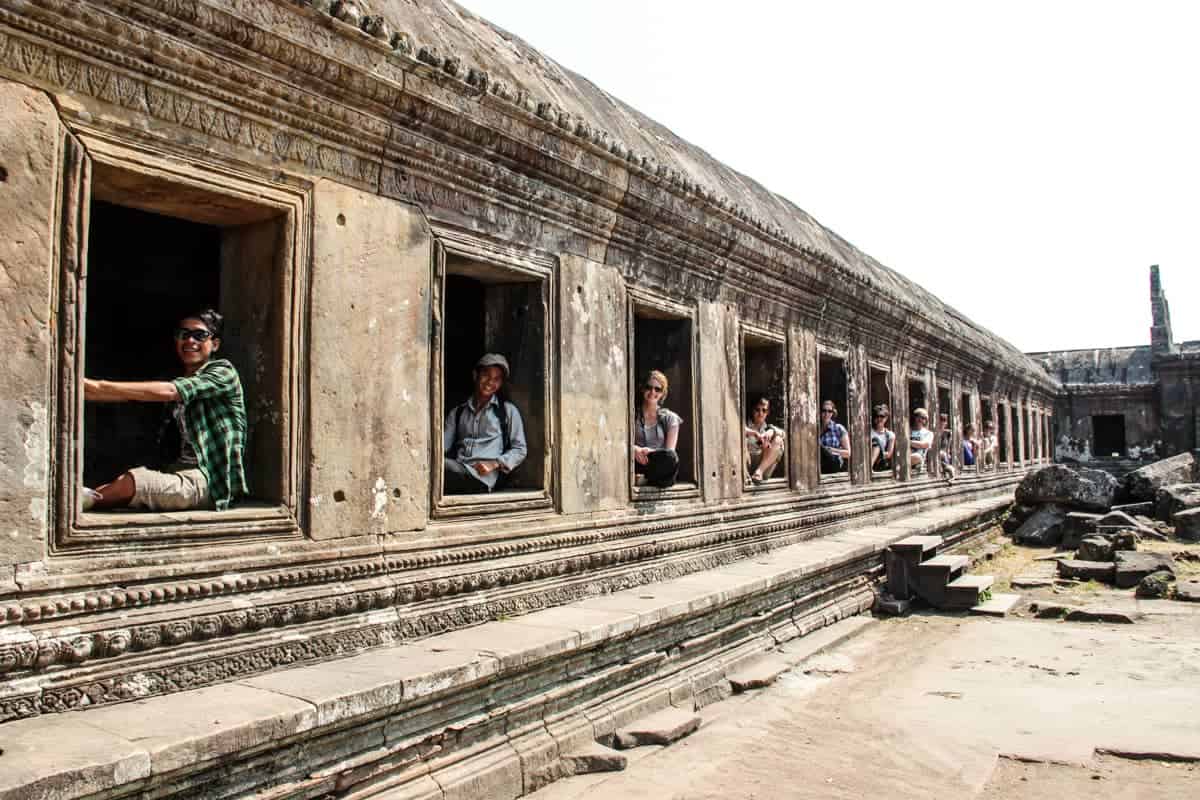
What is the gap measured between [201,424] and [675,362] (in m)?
3.96

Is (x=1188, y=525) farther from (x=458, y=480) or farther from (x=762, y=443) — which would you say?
(x=458, y=480)

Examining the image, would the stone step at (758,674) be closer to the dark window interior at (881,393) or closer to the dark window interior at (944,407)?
the dark window interior at (881,393)

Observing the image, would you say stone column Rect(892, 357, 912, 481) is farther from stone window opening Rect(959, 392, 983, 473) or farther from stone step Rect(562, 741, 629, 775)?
stone step Rect(562, 741, 629, 775)

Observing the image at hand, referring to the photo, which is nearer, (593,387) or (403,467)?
(403,467)

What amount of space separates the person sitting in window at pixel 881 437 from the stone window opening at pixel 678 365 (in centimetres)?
472

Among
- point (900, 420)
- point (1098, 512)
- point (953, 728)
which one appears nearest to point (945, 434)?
point (1098, 512)

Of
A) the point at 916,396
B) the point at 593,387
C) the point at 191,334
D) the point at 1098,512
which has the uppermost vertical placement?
the point at 916,396

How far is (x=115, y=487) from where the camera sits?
3662mm

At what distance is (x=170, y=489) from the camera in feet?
12.4

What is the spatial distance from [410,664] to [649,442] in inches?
128

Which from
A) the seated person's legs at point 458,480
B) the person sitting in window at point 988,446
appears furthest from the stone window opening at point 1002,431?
the seated person's legs at point 458,480

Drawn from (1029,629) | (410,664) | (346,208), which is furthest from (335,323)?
(1029,629)

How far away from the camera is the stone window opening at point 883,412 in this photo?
450 inches

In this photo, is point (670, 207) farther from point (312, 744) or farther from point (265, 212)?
point (312, 744)
